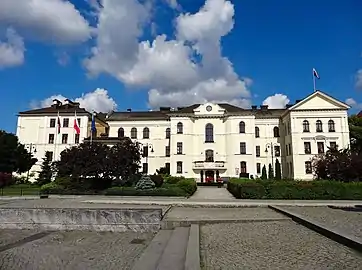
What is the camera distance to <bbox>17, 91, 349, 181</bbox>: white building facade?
59.7 meters

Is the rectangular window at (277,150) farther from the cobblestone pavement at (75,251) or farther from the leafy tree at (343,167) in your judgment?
the cobblestone pavement at (75,251)

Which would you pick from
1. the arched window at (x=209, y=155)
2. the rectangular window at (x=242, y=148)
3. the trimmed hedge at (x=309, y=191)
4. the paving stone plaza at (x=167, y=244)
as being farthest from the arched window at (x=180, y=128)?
the paving stone plaza at (x=167, y=244)

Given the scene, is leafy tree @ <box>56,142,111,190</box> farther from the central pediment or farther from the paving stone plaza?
the central pediment

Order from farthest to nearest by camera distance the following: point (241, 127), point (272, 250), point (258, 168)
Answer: point (258, 168), point (241, 127), point (272, 250)

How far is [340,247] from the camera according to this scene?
783 centimetres

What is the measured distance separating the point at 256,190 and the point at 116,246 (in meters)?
18.8

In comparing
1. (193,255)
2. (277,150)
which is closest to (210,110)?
(277,150)

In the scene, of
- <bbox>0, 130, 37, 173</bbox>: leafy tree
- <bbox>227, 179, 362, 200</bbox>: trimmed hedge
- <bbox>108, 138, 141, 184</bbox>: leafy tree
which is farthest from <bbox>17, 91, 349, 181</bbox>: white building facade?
<bbox>227, 179, 362, 200</bbox>: trimmed hedge

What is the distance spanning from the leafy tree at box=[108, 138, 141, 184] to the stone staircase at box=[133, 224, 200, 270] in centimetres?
2526

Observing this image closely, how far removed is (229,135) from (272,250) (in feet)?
185

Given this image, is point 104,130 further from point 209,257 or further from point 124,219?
point 209,257

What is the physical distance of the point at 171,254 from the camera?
7297 mm

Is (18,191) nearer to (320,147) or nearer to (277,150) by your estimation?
(277,150)

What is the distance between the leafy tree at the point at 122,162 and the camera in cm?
3472
